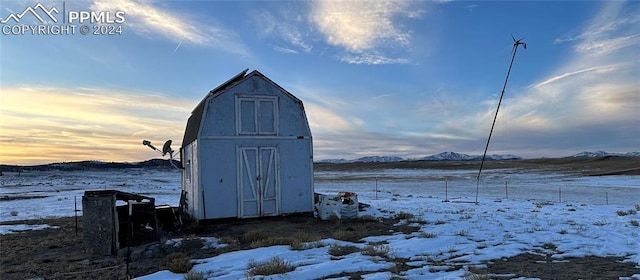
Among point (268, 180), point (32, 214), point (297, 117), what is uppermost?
point (297, 117)

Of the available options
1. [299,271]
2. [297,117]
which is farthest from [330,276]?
[297,117]

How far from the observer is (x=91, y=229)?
946cm

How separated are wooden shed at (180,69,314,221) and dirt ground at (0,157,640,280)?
66cm

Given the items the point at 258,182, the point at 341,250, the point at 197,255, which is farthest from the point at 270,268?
the point at 258,182

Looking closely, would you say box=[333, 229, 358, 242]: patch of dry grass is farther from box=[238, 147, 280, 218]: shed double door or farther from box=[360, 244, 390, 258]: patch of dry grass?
box=[238, 147, 280, 218]: shed double door

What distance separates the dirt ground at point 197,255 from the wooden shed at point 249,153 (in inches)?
26.1

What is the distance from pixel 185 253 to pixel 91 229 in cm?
222

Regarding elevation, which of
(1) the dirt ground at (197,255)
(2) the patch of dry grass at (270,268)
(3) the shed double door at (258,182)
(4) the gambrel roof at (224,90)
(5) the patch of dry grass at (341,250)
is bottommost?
(1) the dirt ground at (197,255)

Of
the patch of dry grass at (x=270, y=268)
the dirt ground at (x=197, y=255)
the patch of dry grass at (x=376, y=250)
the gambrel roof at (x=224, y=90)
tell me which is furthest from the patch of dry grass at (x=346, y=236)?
the gambrel roof at (x=224, y=90)

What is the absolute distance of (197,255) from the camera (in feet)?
29.3

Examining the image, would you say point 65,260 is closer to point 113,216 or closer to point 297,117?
point 113,216

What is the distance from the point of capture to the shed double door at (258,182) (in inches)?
539

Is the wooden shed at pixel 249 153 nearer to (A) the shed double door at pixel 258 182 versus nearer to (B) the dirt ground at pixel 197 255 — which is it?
(A) the shed double door at pixel 258 182

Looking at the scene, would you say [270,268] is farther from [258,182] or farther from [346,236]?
[258,182]
